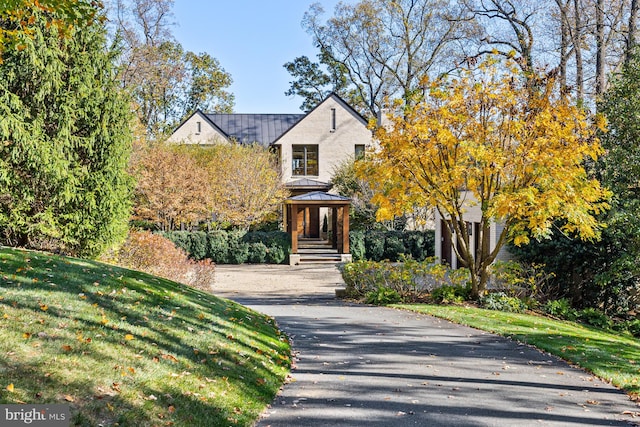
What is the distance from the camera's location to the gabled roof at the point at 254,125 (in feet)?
139

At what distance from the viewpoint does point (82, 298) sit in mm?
7672

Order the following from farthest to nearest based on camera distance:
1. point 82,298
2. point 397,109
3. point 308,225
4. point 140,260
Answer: point 308,225 → point 140,260 → point 397,109 → point 82,298

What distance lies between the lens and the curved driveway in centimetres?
591

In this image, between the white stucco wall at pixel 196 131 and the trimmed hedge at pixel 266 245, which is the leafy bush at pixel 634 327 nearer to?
the trimmed hedge at pixel 266 245

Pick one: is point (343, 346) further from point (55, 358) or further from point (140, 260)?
point (140, 260)

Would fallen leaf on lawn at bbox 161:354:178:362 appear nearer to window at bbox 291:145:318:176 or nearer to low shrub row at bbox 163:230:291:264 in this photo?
low shrub row at bbox 163:230:291:264

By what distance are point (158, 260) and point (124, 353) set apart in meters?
10.8

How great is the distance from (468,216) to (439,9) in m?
22.8

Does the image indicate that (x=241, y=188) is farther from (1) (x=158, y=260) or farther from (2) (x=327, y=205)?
(1) (x=158, y=260)

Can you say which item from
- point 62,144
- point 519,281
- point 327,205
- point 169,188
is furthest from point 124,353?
point 327,205

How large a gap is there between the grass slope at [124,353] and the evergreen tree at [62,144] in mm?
5063

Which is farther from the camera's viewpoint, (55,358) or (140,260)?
(140,260)

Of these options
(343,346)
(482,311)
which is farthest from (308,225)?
(343,346)

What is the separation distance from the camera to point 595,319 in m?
15.0
